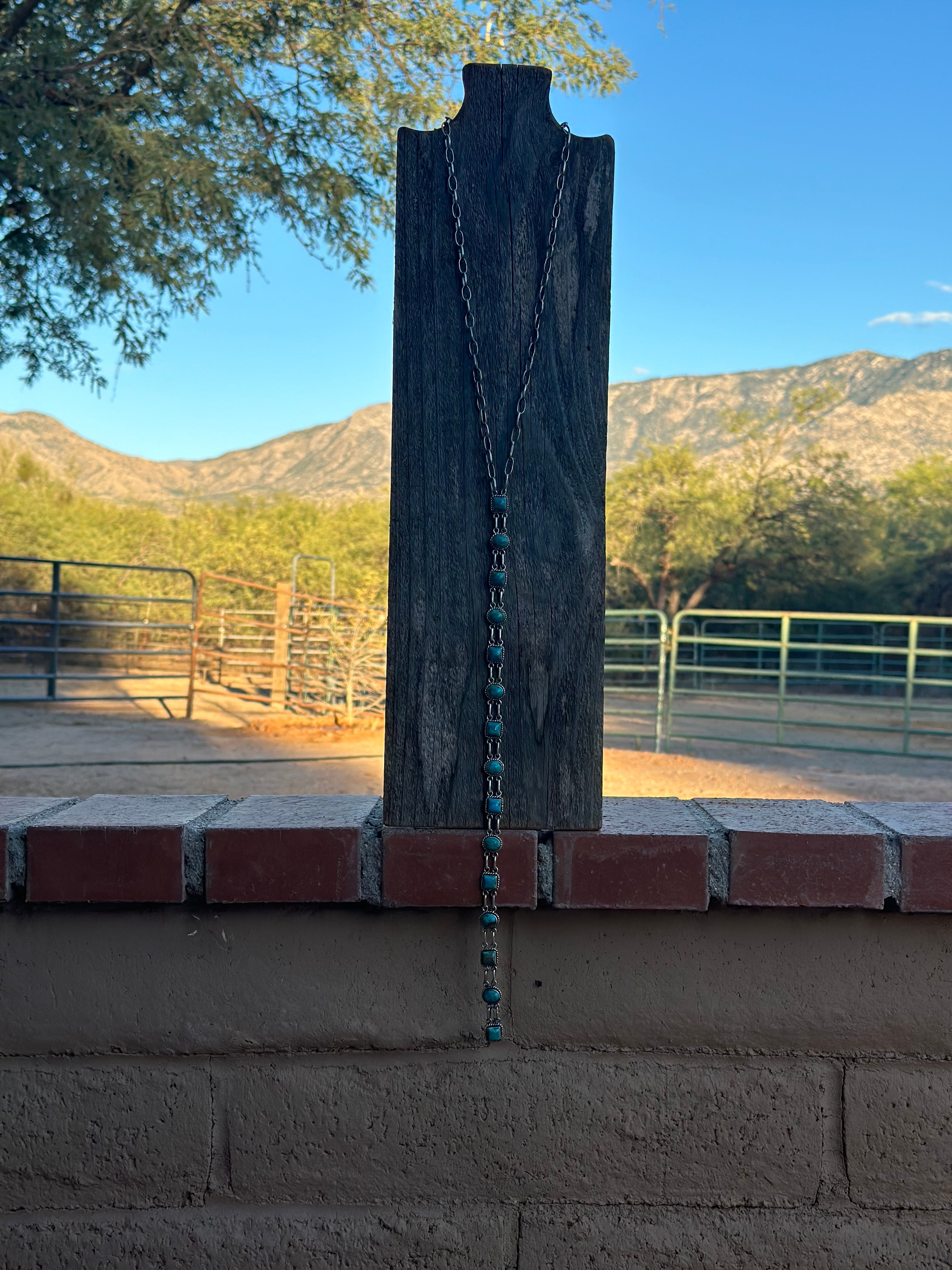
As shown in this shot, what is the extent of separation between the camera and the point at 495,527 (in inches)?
51.0

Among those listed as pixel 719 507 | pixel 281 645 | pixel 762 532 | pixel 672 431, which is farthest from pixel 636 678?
pixel 672 431

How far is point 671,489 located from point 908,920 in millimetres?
23720

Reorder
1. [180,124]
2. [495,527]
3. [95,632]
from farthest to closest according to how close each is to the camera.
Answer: [95,632]
[180,124]
[495,527]

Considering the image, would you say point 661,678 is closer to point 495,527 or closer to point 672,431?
point 495,527

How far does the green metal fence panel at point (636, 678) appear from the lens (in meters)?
10.1

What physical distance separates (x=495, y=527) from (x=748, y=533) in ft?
78.4

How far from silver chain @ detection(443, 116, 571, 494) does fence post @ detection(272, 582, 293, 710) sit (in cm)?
1067

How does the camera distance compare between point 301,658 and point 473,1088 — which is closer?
point 473,1088

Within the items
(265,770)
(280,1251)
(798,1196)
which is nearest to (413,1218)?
(280,1251)

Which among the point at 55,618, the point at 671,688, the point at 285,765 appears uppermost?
the point at 55,618

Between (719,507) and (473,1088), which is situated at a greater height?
(719,507)

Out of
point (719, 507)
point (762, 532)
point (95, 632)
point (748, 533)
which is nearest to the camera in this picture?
point (95, 632)

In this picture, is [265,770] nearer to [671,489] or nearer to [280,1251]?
[280,1251]

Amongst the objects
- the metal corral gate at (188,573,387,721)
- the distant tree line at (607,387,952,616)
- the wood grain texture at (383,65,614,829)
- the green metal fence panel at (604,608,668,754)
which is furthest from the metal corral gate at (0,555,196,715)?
the wood grain texture at (383,65,614,829)
